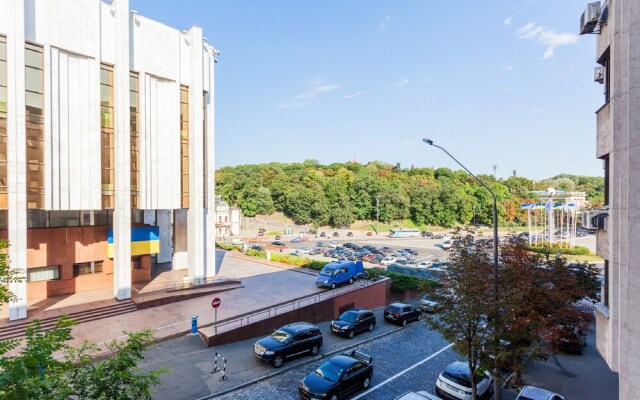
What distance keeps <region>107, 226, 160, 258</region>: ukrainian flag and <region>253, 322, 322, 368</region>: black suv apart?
13344 millimetres

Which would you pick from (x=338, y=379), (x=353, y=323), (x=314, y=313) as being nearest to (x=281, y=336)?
(x=338, y=379)

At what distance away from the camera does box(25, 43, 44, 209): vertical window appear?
64.2 feet

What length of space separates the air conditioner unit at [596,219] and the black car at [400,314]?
15249mm

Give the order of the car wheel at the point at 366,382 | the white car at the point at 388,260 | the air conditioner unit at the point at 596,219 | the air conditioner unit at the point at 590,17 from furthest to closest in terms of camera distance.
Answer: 1. the white car at the point at 388,260
2. the car wheel at the point at 366,382
3. the air conditioner unit at the point at 590,17
4. the air conditioner unit at the point at 596,219

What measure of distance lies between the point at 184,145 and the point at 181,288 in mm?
10693

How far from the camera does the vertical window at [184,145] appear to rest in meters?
26.9

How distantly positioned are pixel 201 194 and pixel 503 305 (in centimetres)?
2239

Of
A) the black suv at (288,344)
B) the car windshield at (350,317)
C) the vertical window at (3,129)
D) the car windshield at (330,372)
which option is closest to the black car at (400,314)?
the car windshield at (350,317)

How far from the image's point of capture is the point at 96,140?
71.9ft

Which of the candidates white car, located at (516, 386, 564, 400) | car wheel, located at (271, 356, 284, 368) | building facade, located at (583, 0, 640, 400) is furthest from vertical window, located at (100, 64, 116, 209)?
building facade, located at (583, 0, 640, 400)

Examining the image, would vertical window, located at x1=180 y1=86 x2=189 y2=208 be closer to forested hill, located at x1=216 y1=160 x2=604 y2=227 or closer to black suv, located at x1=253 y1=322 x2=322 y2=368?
black suv, located at x1=253 y1=322 x2=322 y2=368

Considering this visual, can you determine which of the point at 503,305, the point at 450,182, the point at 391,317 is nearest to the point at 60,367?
the point at 503,305

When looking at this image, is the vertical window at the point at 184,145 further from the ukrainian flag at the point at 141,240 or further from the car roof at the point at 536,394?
the car roof at the point at 536,394

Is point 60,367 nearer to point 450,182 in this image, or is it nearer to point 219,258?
point 219,258
